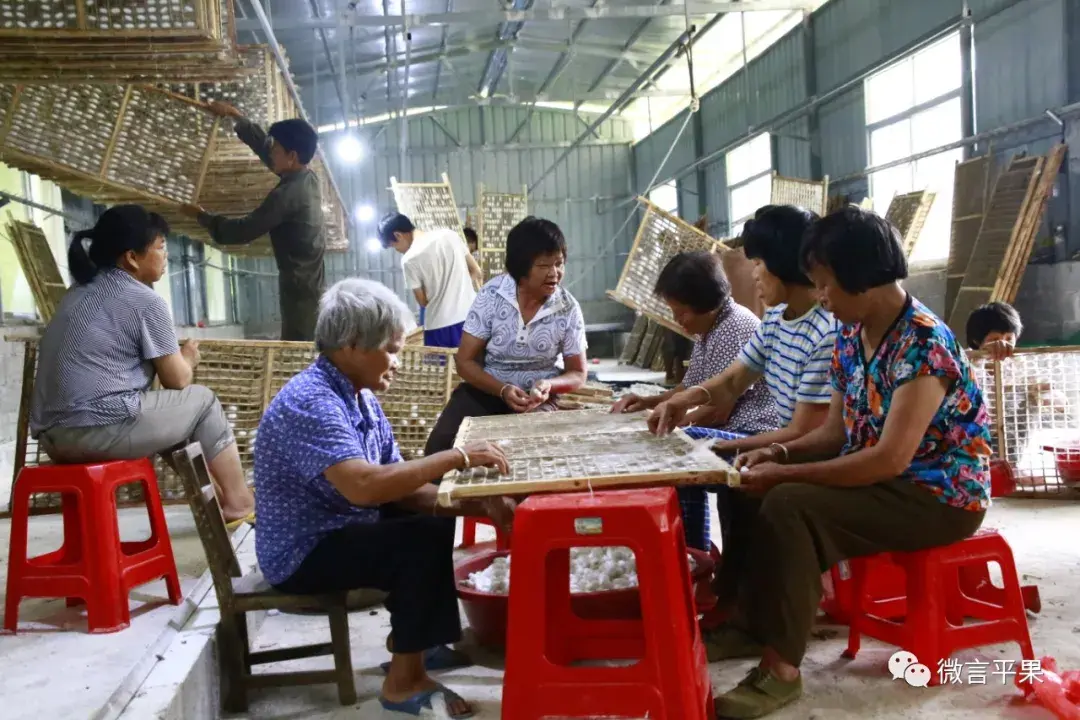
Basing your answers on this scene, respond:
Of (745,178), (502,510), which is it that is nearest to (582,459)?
(502,510)

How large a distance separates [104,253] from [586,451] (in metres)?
1.95

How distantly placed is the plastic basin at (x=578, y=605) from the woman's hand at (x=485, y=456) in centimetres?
51

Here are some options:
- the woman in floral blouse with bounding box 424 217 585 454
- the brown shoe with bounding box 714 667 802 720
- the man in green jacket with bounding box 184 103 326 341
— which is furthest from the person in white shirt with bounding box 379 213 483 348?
the brown shoe with bounding box 714 667 802 720

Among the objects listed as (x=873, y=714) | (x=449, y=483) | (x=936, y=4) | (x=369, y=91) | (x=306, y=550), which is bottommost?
(x=873, y=714)

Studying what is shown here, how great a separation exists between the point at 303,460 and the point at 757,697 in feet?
4.10

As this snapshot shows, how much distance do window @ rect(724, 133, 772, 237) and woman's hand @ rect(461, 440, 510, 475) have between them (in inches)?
432

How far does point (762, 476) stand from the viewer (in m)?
2.07

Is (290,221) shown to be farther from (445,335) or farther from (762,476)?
(762,476)

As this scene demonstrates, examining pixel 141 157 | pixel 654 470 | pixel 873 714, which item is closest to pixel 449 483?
pixel 654 470

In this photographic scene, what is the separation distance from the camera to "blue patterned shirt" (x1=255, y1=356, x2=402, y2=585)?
2.15m

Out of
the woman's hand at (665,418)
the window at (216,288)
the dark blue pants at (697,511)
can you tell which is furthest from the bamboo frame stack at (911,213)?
the window at (216,288)

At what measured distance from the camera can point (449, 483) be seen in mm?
1946

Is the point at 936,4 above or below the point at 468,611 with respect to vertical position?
above

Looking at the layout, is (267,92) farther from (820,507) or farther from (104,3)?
(820,507)
